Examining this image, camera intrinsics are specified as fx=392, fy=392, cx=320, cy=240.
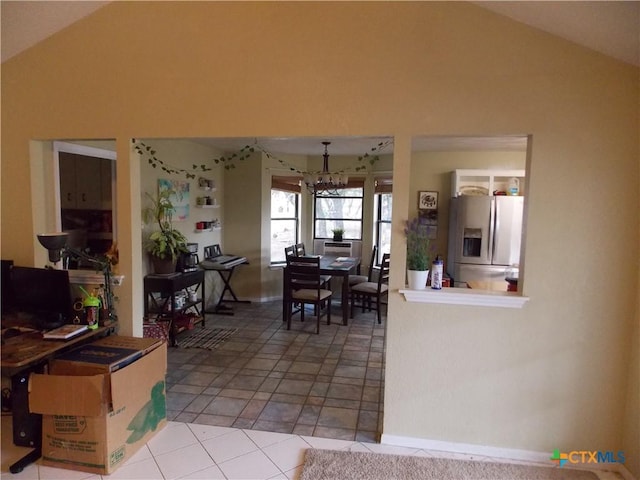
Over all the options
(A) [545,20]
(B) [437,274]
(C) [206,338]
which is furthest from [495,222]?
(C) [206,338]

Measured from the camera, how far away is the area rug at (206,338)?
4.37m

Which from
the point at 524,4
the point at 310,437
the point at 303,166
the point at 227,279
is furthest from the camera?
the point at 303,166

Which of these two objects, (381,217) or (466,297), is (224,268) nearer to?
(381,217)

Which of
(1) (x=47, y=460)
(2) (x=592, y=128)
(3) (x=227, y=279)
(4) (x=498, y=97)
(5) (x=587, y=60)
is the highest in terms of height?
(5) (x=587, y=60)

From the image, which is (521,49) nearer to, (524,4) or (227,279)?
(524,4)

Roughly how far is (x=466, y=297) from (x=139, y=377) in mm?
2125

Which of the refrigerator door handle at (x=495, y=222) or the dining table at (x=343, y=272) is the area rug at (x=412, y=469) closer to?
the dining table at (x=343, y=272)

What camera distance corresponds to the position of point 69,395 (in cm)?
223

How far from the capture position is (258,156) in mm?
6105

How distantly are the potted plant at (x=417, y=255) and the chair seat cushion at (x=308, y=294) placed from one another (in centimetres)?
248

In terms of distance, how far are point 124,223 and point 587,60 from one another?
3.17 meters

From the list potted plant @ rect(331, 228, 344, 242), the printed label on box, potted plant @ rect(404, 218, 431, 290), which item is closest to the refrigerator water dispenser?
potted plant @ rect(331, 228, 344, 242)

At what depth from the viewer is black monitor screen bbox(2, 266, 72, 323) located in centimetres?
271

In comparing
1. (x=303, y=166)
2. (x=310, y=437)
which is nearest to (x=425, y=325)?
(x=310, y=437)
